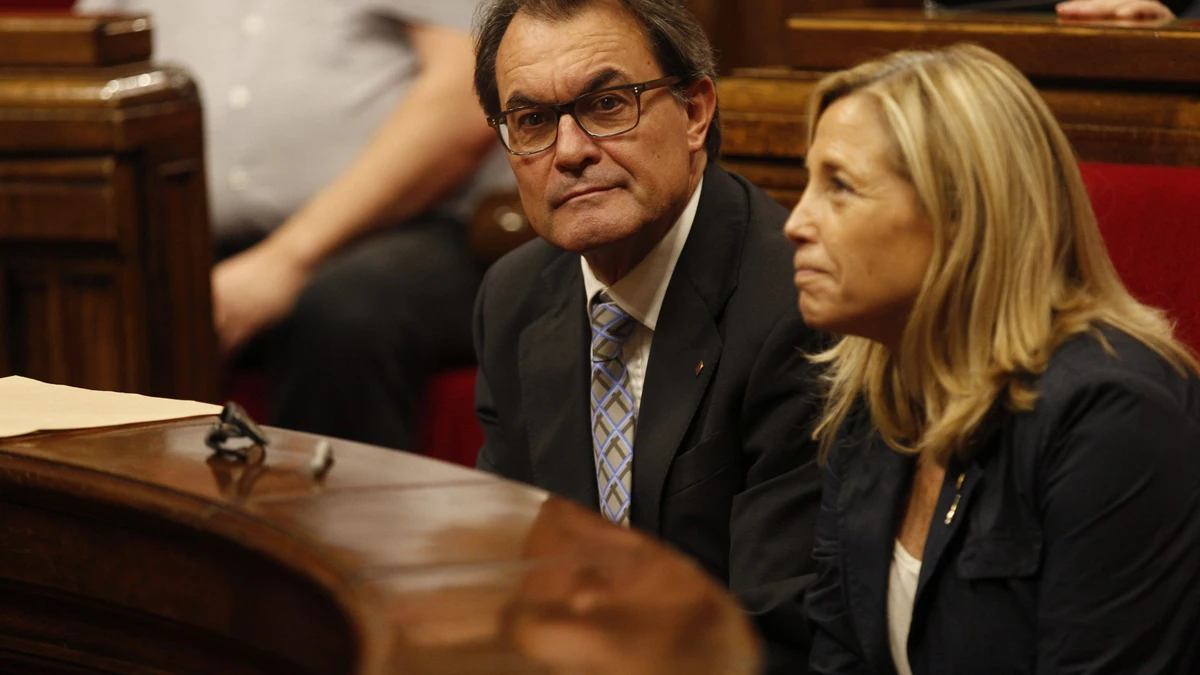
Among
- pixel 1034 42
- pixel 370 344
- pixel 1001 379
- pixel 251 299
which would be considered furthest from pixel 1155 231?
pixel 251 299

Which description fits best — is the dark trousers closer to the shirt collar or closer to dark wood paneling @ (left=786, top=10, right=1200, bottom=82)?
dark wood paneling @ (left=786, top=10, right=1200, bottom=82)

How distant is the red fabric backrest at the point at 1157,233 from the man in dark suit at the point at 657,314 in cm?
40

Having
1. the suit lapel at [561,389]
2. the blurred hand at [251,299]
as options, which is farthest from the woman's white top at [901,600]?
the blurred hand at [251,299]

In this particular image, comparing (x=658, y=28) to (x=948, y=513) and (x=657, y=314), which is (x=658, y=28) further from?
(x=948, y=513)

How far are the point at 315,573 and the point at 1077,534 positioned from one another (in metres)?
0.71

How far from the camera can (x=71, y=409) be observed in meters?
1.59

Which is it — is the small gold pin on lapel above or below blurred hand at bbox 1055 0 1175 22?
below

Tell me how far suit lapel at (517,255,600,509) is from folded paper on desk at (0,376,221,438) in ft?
1.63

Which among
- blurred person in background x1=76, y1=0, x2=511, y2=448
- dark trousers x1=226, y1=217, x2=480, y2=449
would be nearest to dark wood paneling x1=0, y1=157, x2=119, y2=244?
blurred person in background x1=76, y1=0, x2=511, y2=448

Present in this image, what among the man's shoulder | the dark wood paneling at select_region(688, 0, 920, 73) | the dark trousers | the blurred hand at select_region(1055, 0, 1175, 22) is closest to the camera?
the man's shoulder

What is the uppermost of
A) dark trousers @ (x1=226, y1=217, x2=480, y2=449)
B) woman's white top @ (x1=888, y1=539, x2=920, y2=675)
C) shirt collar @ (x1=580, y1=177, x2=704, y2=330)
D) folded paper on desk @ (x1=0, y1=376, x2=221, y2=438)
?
shirt collar @ (x1=580, y1=177, x2=704, y2=330)

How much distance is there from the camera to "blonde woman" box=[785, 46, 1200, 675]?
140 cm

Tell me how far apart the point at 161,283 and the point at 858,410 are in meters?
1.52

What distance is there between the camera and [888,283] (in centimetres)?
150
